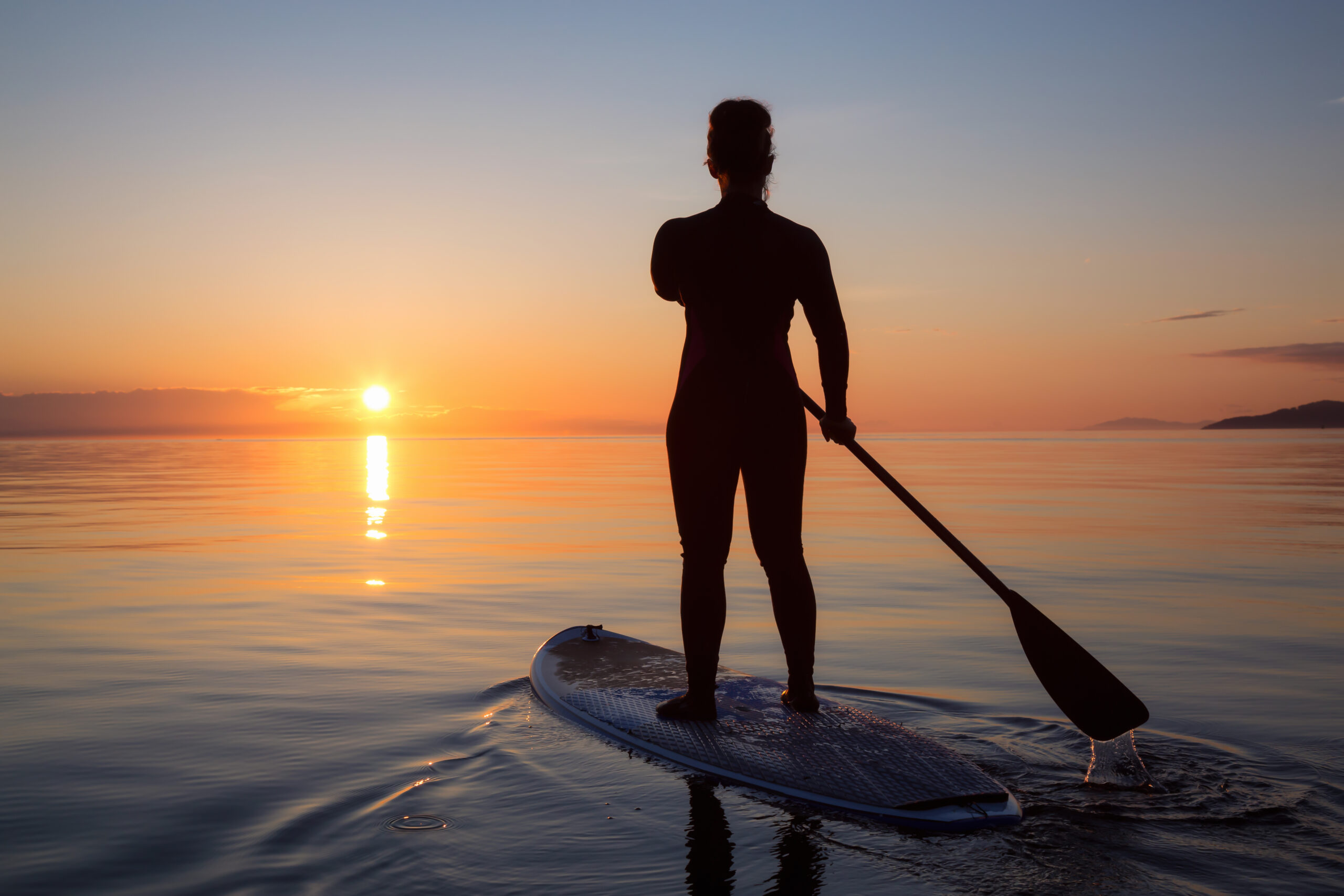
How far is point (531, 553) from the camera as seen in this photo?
1020 centimetres

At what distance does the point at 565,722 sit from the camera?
13.2 feet

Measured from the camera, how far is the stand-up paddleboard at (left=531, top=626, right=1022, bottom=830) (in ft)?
9.37

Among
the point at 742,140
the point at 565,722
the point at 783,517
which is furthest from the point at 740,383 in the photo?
the point at 565,722

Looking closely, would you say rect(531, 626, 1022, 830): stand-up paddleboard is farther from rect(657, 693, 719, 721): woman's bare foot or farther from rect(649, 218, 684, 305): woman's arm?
rect(649, 218, 684, 305): woman's arm

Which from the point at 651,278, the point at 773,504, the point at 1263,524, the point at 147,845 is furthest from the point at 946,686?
the point at 1263,524

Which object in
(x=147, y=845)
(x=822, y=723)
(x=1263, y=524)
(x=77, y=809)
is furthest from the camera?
(x=1263, y=524)

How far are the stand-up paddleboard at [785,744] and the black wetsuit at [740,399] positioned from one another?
9.7 inches

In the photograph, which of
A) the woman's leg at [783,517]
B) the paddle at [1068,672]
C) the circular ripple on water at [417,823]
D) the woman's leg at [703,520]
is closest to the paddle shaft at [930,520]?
the paddle at [1068,672]

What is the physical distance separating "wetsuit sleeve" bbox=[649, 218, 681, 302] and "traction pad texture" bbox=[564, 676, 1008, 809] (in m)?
1.79

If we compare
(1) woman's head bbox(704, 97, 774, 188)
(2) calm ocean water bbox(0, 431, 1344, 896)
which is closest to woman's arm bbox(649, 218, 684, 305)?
(1) woman's head bbox(704, 97, 774, 188)

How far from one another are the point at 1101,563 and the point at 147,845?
870 cm

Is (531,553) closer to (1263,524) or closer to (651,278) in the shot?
(651,278)

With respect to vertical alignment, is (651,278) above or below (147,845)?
above

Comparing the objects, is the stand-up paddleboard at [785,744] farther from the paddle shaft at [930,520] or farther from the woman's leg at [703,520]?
the paddle shaft at [930,520]
